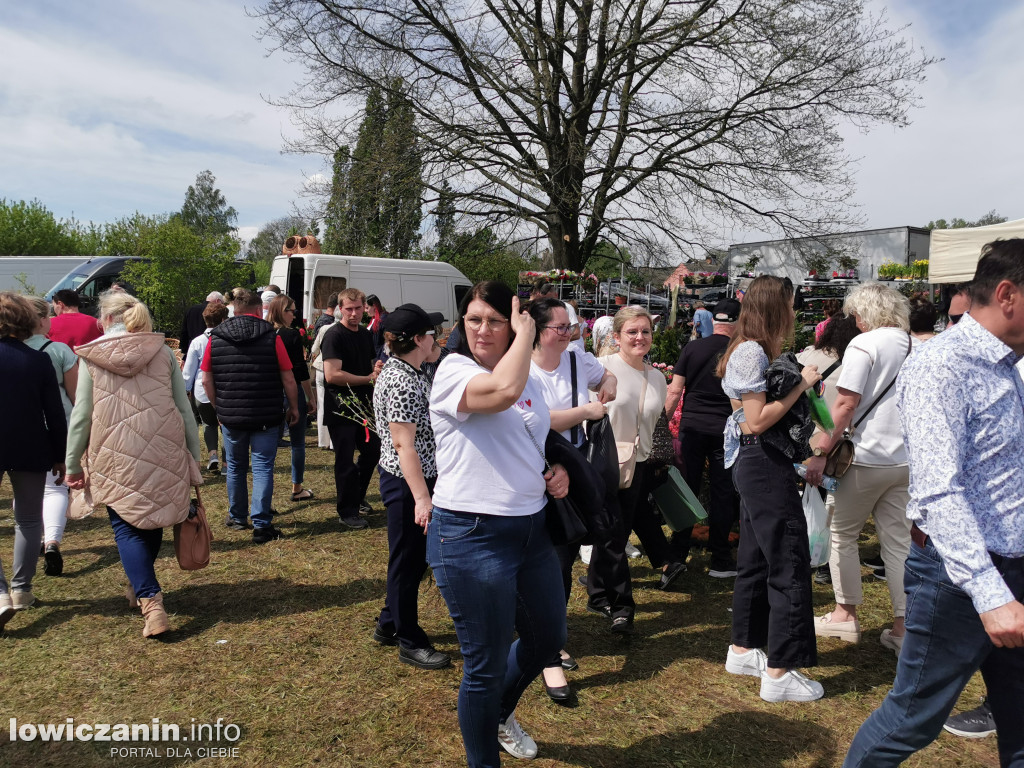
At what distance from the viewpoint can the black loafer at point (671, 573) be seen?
4715mm

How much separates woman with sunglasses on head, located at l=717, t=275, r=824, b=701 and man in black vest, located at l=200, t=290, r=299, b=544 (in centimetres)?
370

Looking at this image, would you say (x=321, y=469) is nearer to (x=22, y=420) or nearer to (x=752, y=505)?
(x=22, y=420)

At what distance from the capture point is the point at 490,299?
2.37 metres

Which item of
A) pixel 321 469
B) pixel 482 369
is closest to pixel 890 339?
pixel 482 369

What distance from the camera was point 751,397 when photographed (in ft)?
10.5

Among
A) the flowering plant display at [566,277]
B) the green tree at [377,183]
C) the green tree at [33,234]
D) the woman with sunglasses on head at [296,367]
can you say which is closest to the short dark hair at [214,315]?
the woman with sunglasses on head at [296,367]

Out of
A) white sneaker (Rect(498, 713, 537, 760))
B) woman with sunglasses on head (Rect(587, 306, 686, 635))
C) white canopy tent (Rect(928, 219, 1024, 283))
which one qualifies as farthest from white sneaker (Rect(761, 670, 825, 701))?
white canopy tent (Rect(928, 219, 1024, 283))

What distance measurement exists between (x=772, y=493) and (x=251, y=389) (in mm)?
4013

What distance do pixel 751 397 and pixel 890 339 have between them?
3.39 feet

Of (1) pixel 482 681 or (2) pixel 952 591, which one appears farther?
(1) pixel 482 681

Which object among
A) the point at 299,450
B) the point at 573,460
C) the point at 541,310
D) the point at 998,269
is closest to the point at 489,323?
the point at 573,460

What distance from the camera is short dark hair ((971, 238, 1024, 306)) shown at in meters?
1.85

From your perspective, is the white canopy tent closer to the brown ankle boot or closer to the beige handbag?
the beige handbag

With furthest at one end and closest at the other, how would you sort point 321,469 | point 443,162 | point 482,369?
1. point 443,162
2. point 321,469
3. point 482,369
